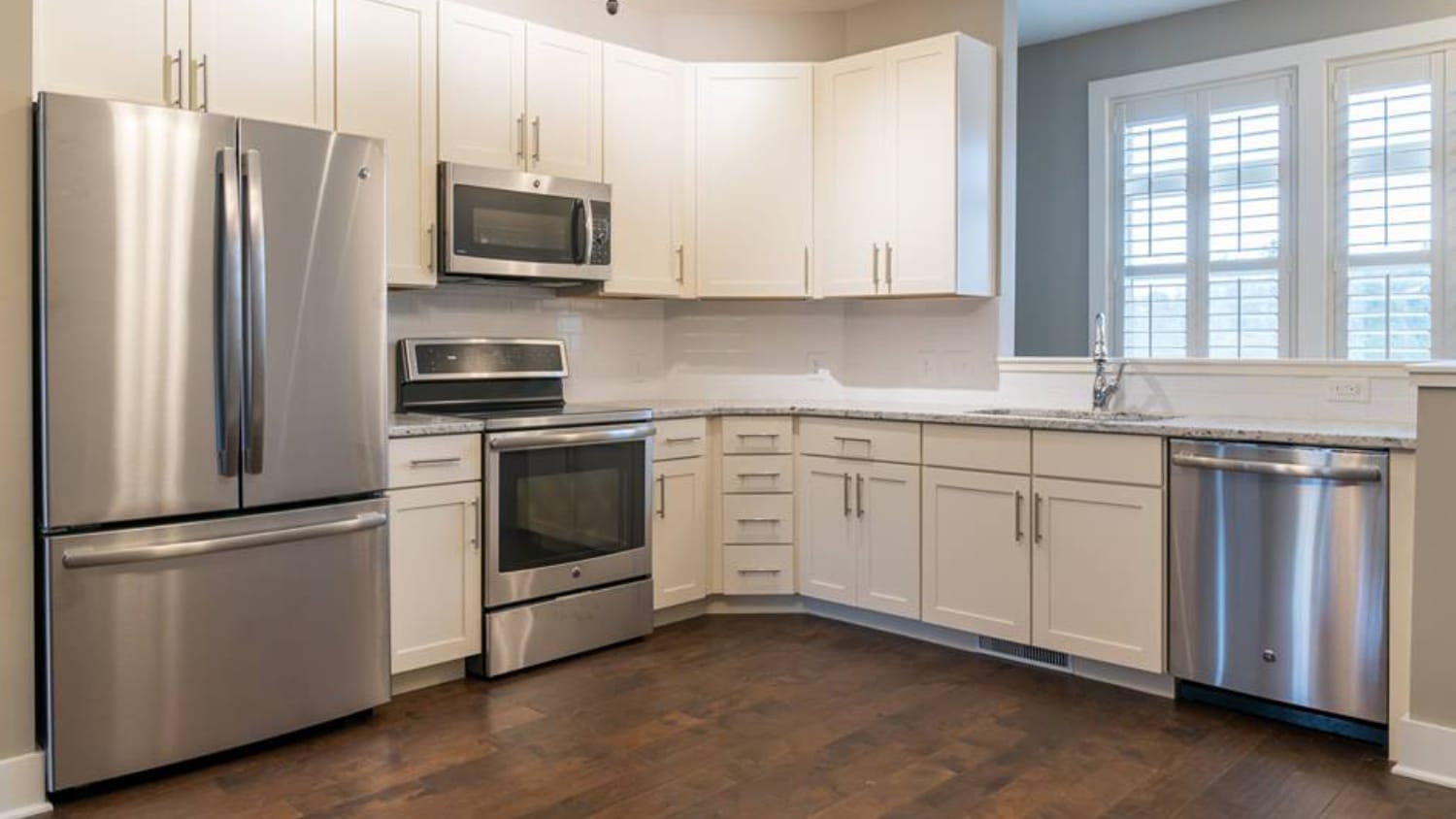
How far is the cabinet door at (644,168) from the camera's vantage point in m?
4.15

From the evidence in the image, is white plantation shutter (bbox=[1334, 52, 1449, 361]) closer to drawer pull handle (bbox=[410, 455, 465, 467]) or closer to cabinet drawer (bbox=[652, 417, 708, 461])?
cabinet drawer (bbox=[652, 417, 708, 461])

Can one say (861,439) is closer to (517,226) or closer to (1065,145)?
(517,226)

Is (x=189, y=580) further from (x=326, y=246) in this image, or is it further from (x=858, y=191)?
(x=858, y=191)

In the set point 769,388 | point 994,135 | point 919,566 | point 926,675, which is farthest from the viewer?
point 769,388

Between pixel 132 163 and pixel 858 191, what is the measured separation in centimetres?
273

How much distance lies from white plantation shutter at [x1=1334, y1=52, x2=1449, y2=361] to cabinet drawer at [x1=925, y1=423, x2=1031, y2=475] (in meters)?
2.01

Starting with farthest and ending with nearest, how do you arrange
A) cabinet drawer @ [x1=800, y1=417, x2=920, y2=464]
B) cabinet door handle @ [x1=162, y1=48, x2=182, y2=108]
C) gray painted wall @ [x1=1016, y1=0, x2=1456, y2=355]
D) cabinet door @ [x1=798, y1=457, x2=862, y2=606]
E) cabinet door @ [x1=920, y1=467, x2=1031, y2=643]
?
gray painted wall @ [x1=1016, y1=0, x2=1456, y2=355] < cabinet door @ [x1=798, y1=457, x2=862, y2=606] < cabinet drawer @ [x1=800, y1=417, x2=920, y2=464] < cabinet door @ [x1=920, y1=467, x2=1031, y2=643] < cabinet door handle @ [x1=162, y1=48, x2=182, y2=108]

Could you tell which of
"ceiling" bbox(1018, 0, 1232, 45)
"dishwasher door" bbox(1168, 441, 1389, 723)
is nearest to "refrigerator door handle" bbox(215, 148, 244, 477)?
"dishwasher door" bbox(1168, 441, 1389, 723)

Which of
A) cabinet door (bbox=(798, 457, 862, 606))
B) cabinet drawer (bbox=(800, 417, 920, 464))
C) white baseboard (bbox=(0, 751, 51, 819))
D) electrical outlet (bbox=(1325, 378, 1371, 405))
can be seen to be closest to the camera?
white baseboard (bbox=(0, 751, 51, 819))

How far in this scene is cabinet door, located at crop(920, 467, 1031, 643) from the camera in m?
3.53

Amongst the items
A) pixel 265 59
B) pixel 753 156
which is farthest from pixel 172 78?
pixel 753 156

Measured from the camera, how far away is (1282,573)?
292 cm

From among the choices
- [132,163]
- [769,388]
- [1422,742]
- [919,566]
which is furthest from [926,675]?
[132,163]

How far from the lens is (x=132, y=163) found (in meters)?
2.51
